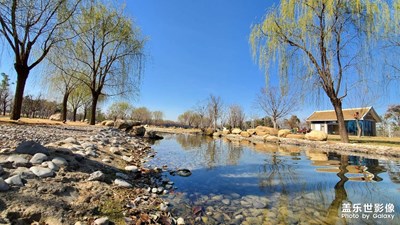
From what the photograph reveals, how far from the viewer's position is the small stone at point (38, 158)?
10.3 feet

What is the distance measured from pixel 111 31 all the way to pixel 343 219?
48.7 feet

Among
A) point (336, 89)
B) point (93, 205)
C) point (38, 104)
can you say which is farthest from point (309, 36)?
point (38, 104)

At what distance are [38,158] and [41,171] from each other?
1.58 ft

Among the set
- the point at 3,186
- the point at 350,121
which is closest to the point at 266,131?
the point at 350,121

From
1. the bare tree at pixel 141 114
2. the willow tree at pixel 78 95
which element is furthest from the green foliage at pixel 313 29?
the bare tree at pixel 141 114

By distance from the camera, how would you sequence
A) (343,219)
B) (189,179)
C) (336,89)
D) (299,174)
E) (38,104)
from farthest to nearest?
1. (38,104)
2. (336,89)
3. (299,174)
4. (189,179)
5. (343,219)

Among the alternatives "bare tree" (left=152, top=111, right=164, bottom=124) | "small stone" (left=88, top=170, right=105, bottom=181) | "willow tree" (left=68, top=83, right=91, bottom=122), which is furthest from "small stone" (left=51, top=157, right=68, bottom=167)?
"bare tree" (left=152, top=111, right=164, bottom=124)

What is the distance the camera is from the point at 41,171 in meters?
2.87

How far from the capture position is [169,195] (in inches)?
142

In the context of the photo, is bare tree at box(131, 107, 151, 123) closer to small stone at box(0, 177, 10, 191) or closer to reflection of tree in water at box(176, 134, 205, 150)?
reflection of tree in water at box(176, 134, 205, 150)

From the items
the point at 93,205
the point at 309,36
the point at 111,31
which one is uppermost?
the point at 111,31

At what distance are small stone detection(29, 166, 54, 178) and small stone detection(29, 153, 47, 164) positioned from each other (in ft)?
0.96

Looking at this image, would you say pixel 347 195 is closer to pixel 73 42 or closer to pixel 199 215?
pixel 199 215

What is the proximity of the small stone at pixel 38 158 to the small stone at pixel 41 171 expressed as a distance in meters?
0.29
